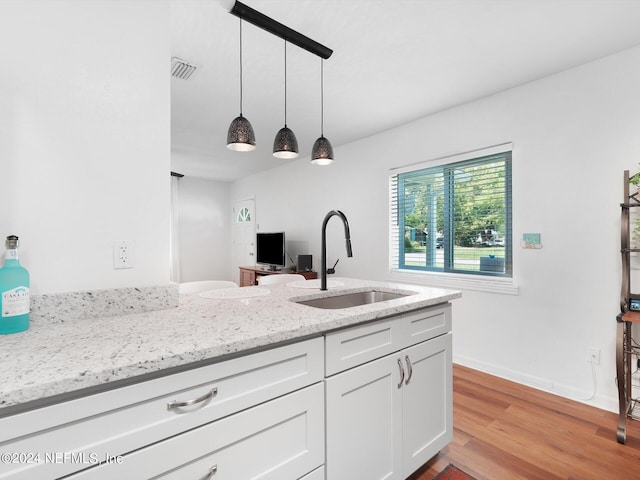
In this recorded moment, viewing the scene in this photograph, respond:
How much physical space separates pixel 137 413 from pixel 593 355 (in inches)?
112

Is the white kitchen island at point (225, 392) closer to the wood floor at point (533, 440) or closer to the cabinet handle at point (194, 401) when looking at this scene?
the cabinet handle at point (194, 401)

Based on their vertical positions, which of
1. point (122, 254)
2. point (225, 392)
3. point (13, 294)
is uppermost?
point (122, 254)

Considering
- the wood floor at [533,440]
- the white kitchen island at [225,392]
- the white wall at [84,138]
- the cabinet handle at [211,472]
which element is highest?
the white wall at [84,138]

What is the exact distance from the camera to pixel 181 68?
2.32 metres

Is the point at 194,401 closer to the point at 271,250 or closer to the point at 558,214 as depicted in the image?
the point at 558,214

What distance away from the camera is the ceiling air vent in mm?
2225

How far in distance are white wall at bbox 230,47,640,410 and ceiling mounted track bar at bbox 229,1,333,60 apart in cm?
164

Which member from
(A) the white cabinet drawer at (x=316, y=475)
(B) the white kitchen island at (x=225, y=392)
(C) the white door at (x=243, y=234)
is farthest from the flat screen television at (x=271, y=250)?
(A) the white cabinet drawer at (x=316, y=475)

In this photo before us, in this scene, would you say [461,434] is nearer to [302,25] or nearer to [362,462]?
[362,462]

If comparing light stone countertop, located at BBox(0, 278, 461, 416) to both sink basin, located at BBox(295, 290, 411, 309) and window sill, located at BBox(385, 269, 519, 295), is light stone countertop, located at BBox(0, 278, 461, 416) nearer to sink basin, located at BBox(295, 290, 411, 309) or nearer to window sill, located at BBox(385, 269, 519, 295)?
sink basin, located at BBox(295, 290, 411, 309)

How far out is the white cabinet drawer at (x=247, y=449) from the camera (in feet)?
2.47

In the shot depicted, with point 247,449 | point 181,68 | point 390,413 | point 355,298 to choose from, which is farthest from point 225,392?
point 181,68

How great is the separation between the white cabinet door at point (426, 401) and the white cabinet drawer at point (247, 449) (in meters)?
0.52

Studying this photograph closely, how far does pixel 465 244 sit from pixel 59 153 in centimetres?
303
